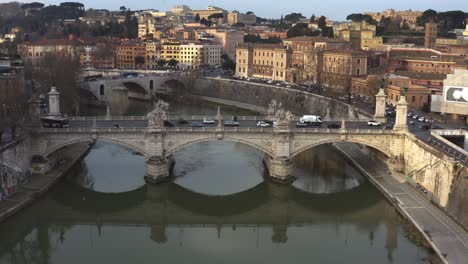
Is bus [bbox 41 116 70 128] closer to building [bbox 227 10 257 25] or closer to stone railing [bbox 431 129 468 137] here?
stone railing [bbox 431 129 468 137]

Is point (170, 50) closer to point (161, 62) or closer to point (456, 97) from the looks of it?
point (161, 62)

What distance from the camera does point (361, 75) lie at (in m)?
52.5

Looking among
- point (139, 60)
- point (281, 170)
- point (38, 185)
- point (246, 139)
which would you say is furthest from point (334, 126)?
point (139, 60)

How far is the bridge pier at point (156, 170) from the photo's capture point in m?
27.9

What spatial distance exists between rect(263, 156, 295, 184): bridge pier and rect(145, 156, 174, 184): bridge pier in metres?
5.58

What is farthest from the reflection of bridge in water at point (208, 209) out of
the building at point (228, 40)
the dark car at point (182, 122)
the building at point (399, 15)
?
the building at point (399, 15)

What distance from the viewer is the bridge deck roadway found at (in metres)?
19.4

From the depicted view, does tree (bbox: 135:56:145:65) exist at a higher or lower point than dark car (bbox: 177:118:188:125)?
higher

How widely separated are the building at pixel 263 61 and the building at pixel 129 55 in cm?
1767

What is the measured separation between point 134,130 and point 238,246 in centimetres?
913

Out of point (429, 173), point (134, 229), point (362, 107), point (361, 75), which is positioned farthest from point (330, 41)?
point (134, 229)

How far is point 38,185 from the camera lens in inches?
1035

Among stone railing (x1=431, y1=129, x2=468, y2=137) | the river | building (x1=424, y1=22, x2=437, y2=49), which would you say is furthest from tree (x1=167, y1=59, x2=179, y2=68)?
stone railing (x1=431, y1=129, x2=468, y2=137)

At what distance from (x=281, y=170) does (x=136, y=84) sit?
36079 mm
